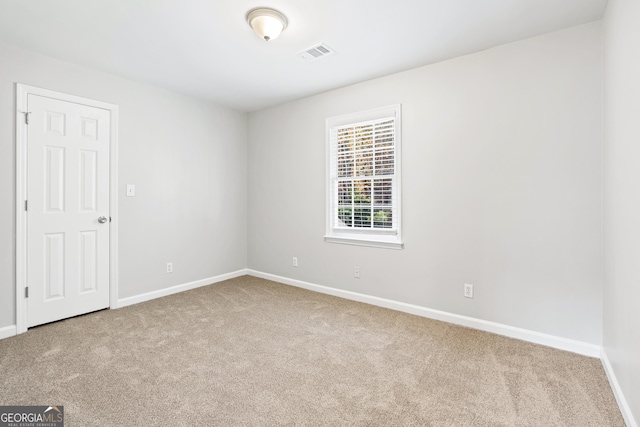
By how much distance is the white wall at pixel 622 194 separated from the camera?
59.4 inches

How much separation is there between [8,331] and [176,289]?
153 cm

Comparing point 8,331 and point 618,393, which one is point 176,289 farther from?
point 618,393

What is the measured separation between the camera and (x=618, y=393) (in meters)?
1.77

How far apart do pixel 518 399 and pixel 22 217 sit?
4112mm

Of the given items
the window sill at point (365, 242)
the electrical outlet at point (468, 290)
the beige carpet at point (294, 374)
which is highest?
the window sill at point (365, 242)

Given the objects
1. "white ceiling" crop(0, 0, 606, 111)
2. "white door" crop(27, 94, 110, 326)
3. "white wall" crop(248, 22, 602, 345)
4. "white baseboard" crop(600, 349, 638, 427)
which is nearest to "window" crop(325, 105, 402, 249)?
"white wall" crop(248, 22, 602, 345)

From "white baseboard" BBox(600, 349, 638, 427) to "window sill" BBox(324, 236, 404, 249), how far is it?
1725 millimetres

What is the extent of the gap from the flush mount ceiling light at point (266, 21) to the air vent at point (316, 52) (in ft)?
1.48

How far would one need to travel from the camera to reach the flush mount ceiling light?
219 cm

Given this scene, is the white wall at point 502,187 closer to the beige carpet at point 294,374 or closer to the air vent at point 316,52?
the beige carpet at point 294,374

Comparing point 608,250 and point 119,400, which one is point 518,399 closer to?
point 608,250

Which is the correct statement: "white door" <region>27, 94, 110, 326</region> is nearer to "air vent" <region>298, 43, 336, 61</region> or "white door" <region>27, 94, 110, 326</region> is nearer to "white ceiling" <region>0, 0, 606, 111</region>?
"white ceiling" <region>0, 0, 606, 111</region>

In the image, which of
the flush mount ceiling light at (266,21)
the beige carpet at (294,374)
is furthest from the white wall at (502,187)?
the flush mount ceiling light at (266,21)

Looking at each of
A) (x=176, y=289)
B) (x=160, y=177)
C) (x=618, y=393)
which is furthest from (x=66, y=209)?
(x=618, y=393)
